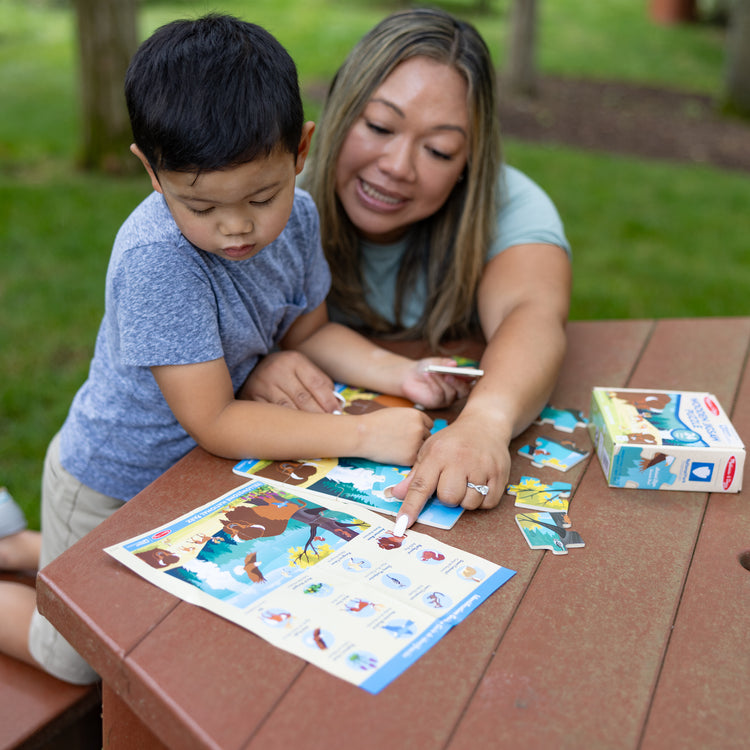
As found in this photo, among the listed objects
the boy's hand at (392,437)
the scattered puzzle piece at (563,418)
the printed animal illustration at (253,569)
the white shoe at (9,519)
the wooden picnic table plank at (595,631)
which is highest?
the boy's hand at (392,437)

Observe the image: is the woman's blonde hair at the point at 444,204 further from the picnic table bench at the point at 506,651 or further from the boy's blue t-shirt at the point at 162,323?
the picnic table bench at the point at 506,651

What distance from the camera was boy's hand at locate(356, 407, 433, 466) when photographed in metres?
1.43

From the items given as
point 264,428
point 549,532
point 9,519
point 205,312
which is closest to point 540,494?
point 549,532

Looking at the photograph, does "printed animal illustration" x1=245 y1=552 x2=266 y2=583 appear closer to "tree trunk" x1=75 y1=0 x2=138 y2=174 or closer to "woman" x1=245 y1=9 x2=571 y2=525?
"woman" x1=245 y1=9 x2=571 y2=525

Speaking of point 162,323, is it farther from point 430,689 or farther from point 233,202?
point 430,689

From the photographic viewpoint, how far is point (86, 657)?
107 cm

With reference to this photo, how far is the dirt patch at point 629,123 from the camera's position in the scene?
271 inches

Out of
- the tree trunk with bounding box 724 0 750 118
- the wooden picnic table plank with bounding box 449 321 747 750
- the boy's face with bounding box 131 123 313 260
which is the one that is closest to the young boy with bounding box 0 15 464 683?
the boy's face with bounding box 131 123 313 260

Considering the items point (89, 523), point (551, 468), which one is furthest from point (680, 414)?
point (89, 523)

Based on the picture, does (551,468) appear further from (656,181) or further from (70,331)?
(656,181)

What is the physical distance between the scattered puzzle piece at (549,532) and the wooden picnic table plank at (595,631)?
17 mm

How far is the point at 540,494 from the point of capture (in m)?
1.38

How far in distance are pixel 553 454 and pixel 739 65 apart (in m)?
8.11

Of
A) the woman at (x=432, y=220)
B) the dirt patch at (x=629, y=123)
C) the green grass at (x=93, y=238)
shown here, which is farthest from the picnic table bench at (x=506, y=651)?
the dirt patch at (x=629, y=123)
